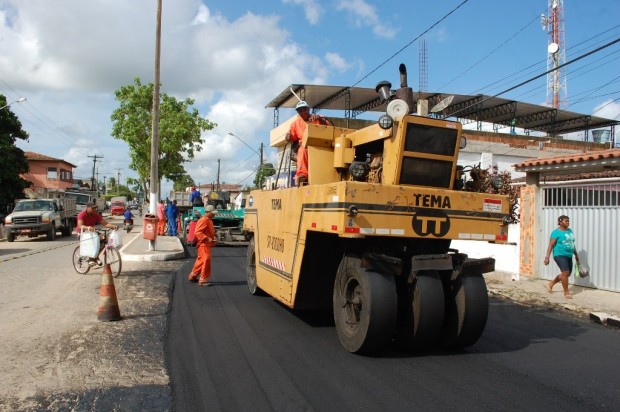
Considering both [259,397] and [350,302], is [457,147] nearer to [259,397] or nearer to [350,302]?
[350,302]

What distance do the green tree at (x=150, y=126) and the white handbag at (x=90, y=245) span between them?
2436 cm

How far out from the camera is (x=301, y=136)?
284 inches

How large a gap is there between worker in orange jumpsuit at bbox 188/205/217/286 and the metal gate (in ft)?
26.2

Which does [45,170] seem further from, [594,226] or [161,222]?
[594,226]

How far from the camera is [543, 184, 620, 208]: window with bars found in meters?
11.0

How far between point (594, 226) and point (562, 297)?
2.17m

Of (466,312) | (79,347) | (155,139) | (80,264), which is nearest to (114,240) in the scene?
(80,264)

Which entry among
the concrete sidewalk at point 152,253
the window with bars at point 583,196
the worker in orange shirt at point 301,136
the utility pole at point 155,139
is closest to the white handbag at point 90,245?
the concrete sidewalk at point 152,253

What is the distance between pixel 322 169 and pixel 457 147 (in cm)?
174

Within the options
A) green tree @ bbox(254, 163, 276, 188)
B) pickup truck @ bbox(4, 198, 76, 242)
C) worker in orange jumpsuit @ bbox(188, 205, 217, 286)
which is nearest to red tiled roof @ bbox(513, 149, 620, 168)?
green tree @ bbox(254, 163, 276, 188)

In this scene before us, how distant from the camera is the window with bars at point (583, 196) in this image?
1098cm

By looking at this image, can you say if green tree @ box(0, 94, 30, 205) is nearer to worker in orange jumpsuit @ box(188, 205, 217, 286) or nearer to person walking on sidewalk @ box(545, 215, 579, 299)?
worker in orange jumpsuit @ box(188, 205, 217, 286)

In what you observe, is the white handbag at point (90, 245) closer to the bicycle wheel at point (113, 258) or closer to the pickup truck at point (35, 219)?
the bicycle wheel at point (113, 258)

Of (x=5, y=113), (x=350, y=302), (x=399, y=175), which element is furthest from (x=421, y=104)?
(x=5, y=113)
